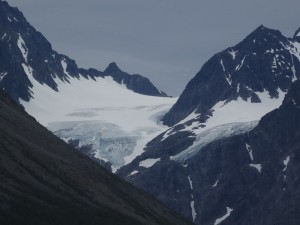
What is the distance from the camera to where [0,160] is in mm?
142125

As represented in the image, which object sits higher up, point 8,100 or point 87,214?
point 8,100

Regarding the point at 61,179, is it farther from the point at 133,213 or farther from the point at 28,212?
the point at 28,212

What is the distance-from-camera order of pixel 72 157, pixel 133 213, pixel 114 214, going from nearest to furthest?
pixel 114 214 < pixel 133 213 < pixel 72 157

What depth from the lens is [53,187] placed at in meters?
147

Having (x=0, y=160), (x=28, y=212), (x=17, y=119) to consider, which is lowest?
(x=28, y=212)

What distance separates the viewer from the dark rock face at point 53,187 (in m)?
127

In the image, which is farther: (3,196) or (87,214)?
(87,214)

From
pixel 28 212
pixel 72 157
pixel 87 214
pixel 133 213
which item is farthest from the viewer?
pixel 72 157

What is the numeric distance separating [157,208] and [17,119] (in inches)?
1280

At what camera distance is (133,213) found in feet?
542

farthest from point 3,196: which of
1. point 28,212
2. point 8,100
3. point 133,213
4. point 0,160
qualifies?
point 8,100

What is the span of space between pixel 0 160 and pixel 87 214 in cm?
1512

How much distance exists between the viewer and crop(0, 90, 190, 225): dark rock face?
415ft

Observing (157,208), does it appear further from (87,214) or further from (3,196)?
(3,196)
